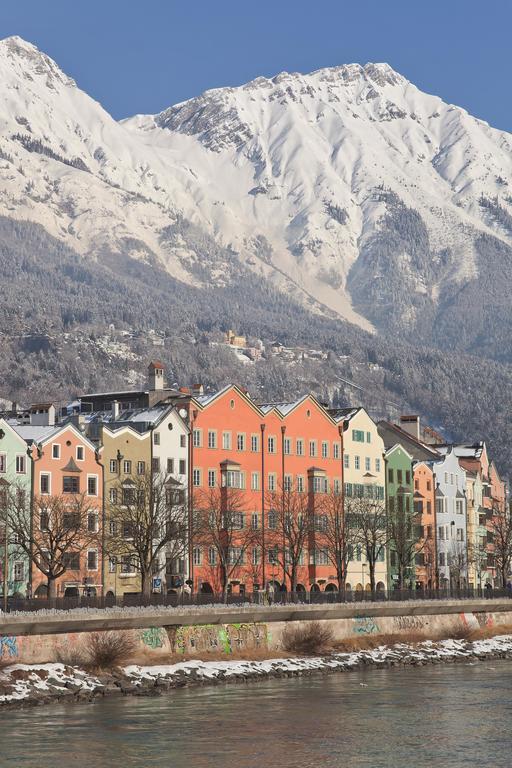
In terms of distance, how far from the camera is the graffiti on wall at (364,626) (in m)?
130

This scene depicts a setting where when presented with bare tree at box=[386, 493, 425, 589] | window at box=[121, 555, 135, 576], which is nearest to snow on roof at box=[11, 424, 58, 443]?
window at box=[121, 555, 135, 576]

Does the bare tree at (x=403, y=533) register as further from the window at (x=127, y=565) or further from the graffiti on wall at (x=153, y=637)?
the graffiti on wall at (x=153, y=637)

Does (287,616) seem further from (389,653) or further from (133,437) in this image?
(133,437)

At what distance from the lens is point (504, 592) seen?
16162 cm

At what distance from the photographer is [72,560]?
13638cm

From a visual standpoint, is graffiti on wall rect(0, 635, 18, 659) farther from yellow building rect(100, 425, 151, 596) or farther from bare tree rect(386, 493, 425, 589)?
bare tree rect(386, 493, 425, 589)

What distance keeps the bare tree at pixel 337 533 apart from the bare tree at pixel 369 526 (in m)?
0.74

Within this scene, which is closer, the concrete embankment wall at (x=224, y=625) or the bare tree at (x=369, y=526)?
the concrete embankment wall at (x=224, y=625)

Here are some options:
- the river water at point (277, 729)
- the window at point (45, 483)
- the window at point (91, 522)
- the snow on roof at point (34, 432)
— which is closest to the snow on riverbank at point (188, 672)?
the river water at point (277, 729)

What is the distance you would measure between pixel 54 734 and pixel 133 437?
217 ft

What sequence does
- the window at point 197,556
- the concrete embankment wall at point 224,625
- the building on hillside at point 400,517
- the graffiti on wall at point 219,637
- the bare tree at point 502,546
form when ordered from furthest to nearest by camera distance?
the bare tree at point 502,546 < the building on hillside at point 400,517 < the window at point 197,556 < the graffiti on wall at point 219,637 < the concrete embankment wall at point 224,625

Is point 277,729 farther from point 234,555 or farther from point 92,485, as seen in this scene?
point 234,555

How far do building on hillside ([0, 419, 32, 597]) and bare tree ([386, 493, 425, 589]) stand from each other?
140ft

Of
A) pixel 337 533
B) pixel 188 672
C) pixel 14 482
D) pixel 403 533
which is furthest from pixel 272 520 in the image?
pixel 188 672
